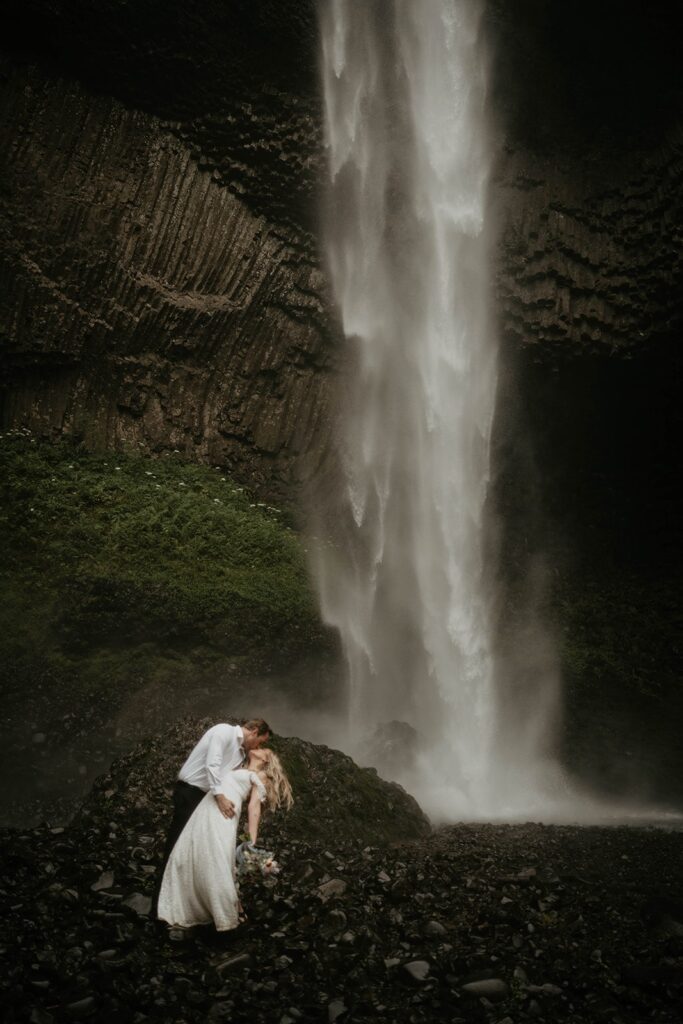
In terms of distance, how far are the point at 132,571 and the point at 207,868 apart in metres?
7.67

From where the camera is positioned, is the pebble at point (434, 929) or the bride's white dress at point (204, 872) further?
the pebble at point (434, 929)

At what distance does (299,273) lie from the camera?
17.1m

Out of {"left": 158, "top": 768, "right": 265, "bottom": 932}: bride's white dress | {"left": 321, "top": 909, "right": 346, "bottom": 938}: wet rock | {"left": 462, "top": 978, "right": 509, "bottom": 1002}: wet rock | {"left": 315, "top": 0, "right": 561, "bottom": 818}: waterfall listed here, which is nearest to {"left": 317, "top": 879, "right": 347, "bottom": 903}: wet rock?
{"left": 321, "top": 909, "right": 346, "bottom": 938}: wet rock

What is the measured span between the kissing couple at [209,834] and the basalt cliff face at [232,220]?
38.9ft

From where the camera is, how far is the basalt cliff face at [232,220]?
15.1 m

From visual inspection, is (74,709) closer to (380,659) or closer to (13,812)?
(13,812)

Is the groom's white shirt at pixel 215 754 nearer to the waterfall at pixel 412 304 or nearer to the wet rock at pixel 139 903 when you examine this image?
the wet rock at pixel 139 903

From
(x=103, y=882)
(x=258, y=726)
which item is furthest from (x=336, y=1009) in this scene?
(x=103, y=882)

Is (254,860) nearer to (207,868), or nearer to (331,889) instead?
(207,868)

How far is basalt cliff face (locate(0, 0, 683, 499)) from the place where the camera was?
49.7 ft

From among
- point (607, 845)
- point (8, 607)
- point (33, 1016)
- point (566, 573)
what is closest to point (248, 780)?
point (33, 1016)

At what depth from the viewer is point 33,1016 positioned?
145 inches

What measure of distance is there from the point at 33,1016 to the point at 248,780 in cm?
172

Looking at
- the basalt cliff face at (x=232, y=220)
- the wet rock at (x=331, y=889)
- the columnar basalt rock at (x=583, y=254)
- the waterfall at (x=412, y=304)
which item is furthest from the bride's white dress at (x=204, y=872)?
the columnar basalt rock at (x=583, y=254)
